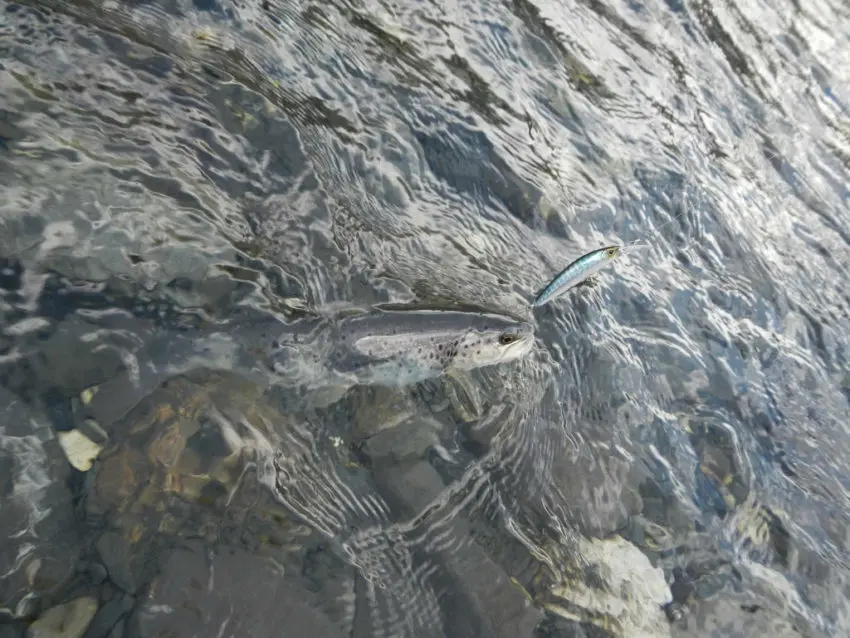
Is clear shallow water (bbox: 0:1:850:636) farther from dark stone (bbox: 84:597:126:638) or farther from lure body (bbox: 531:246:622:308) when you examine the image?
lure body (bbox: 531:246:622:308)

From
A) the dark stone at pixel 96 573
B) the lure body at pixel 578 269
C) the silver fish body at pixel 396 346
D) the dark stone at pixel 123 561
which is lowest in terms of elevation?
the dark stone at pixel 96 573

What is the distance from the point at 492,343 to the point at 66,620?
10.5 ft

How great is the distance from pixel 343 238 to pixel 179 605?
2.96 meters

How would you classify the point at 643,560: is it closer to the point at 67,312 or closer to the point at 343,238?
the point at 343,238

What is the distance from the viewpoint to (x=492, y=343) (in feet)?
15.7

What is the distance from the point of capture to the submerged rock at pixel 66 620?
8.86ft

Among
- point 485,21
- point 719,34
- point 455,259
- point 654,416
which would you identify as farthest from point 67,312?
point 719,34

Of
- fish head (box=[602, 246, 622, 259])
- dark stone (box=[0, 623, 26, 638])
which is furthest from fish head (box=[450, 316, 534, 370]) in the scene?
dark stone (box=[0, 623, 26, 638])

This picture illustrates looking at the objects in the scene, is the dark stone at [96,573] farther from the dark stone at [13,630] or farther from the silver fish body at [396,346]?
the silver fish body at [396,346]

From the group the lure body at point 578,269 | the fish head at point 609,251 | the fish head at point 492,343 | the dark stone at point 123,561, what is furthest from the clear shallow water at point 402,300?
the fish head at point 609,251

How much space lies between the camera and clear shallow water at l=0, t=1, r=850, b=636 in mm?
3367

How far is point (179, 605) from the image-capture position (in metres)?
2.94

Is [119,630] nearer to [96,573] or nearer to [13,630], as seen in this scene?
[96,573]

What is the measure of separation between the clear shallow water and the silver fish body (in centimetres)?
19
